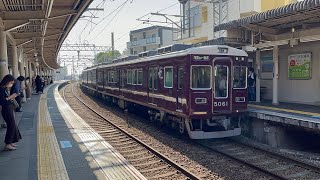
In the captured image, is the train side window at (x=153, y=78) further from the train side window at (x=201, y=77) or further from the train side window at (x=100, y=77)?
the train side window at (x=100, y=77)

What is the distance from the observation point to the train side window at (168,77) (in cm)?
1113

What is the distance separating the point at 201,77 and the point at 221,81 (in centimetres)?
77

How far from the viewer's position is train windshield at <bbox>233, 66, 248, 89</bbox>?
1071 cm

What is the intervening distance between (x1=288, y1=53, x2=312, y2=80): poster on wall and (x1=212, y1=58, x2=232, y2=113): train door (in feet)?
14.6

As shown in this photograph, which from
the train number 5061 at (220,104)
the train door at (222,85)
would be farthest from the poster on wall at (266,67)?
the train number 5061 at (220,104)

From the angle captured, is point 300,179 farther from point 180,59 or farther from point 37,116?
point 37,116

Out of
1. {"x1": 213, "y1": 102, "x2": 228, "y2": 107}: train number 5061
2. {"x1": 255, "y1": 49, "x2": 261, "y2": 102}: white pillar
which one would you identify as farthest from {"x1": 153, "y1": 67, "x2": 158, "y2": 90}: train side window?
{"x1": 255, "y1": 49, "x2": 261, "y2": 102}: white pillar

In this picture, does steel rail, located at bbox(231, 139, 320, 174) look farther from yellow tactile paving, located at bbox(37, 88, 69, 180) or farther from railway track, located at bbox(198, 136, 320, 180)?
yellow tactile paving, located at bbox(37, 88, 69, 180)

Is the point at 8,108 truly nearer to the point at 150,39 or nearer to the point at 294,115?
the point at 294,115

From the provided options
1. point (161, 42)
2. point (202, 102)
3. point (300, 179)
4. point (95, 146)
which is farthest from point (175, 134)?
point (161, 42)

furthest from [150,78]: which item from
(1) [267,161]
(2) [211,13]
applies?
(2) [211,13]

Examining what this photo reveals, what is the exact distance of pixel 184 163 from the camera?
27.1 ft

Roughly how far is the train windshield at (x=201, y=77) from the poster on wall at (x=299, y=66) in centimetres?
524

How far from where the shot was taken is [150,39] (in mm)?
54094
